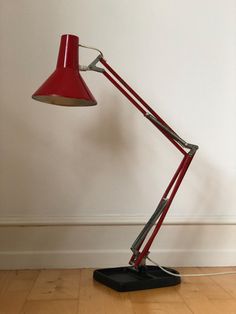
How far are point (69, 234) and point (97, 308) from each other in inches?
18.8

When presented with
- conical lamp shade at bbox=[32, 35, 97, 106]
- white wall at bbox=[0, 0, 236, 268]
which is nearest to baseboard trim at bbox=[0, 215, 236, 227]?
white wall at bbox=[0, 0, 236, 268]

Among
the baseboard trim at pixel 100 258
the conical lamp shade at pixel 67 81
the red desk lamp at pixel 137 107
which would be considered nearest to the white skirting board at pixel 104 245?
the baseboard trim at pixel 100 258

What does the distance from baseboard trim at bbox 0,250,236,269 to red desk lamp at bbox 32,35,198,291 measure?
15 cm

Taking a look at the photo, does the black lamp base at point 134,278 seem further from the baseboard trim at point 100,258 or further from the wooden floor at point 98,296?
the baseboard trim at point 100,258

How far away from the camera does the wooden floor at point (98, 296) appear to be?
3.71 feet

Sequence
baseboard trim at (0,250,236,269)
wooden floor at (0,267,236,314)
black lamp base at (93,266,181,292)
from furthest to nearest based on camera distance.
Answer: baseboard trim at (0,250,236,269) → black lamp base at (93,266,181,292) → wooden floor at (0,267,236,314)

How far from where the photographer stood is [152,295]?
1.26 meters

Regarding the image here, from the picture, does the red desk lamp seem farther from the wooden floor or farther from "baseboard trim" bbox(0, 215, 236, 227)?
"baseboard trim" bbox(0, 215, 236, 227)

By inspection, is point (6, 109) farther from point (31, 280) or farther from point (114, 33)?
point (31, 280)

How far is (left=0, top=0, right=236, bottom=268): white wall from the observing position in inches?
61.3

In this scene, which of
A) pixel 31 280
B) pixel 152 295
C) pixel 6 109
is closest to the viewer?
pixel 152 295

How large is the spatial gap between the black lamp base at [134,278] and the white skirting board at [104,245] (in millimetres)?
160

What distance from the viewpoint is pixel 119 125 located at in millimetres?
1600

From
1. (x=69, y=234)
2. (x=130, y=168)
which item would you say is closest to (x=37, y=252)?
(x=69, y=234)
